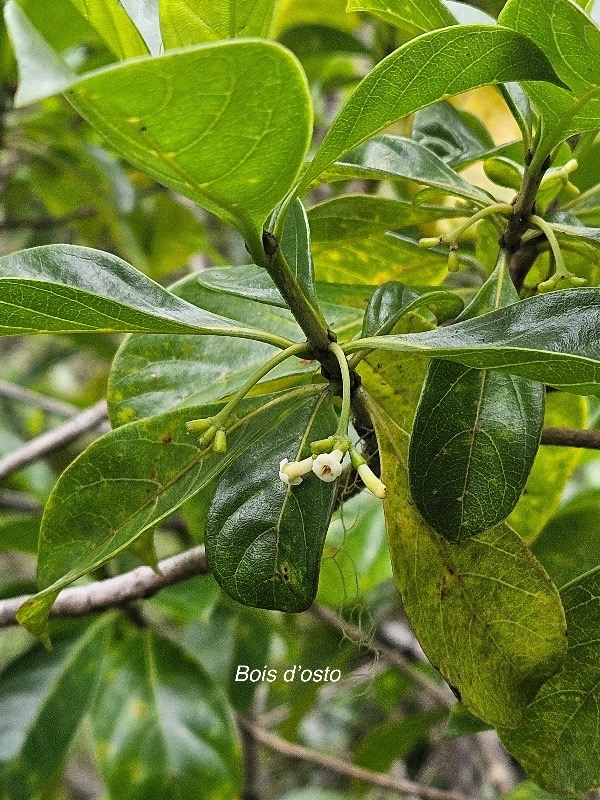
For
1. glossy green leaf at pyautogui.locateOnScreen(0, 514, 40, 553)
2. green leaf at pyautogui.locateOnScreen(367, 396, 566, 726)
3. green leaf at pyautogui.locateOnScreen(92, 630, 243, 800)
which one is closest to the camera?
green leaf at pyautogui.locateOnScreen(367, 396, 566, 726)

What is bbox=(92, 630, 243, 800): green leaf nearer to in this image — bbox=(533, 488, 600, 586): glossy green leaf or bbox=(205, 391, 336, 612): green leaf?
bbox=(533, 488, 600, 586): glossy green leaf

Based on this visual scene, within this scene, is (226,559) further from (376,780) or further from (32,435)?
(32,435)

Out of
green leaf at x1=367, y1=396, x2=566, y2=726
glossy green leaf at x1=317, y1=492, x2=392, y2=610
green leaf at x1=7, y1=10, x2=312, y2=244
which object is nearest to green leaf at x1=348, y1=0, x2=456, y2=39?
green leaf at x1=7, y1=10, x2=312, y2=244

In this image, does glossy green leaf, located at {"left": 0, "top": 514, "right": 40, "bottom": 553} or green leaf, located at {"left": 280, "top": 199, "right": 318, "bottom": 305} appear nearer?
green leaf, located at {"left": 280, "top": 199, "right": 318, "bottom": 305}

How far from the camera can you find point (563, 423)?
765 mm

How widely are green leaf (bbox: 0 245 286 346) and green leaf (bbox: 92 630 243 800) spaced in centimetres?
64

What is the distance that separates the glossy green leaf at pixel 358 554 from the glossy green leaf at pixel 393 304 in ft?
1.58

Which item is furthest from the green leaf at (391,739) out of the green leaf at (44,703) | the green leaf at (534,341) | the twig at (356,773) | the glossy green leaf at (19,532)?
the green leaf at (534,341)

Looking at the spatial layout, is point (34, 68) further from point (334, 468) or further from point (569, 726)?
point (569, 726)

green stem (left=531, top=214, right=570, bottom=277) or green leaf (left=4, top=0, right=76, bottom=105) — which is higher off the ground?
green leaf (left=4, top=0, right=76, bottom=105)

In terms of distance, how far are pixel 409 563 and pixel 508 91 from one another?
0.33m

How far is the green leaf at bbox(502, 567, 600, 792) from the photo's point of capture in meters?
0.56

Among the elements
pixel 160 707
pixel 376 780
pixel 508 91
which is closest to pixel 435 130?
pixel 508 91

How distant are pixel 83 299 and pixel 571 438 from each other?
35 cm
